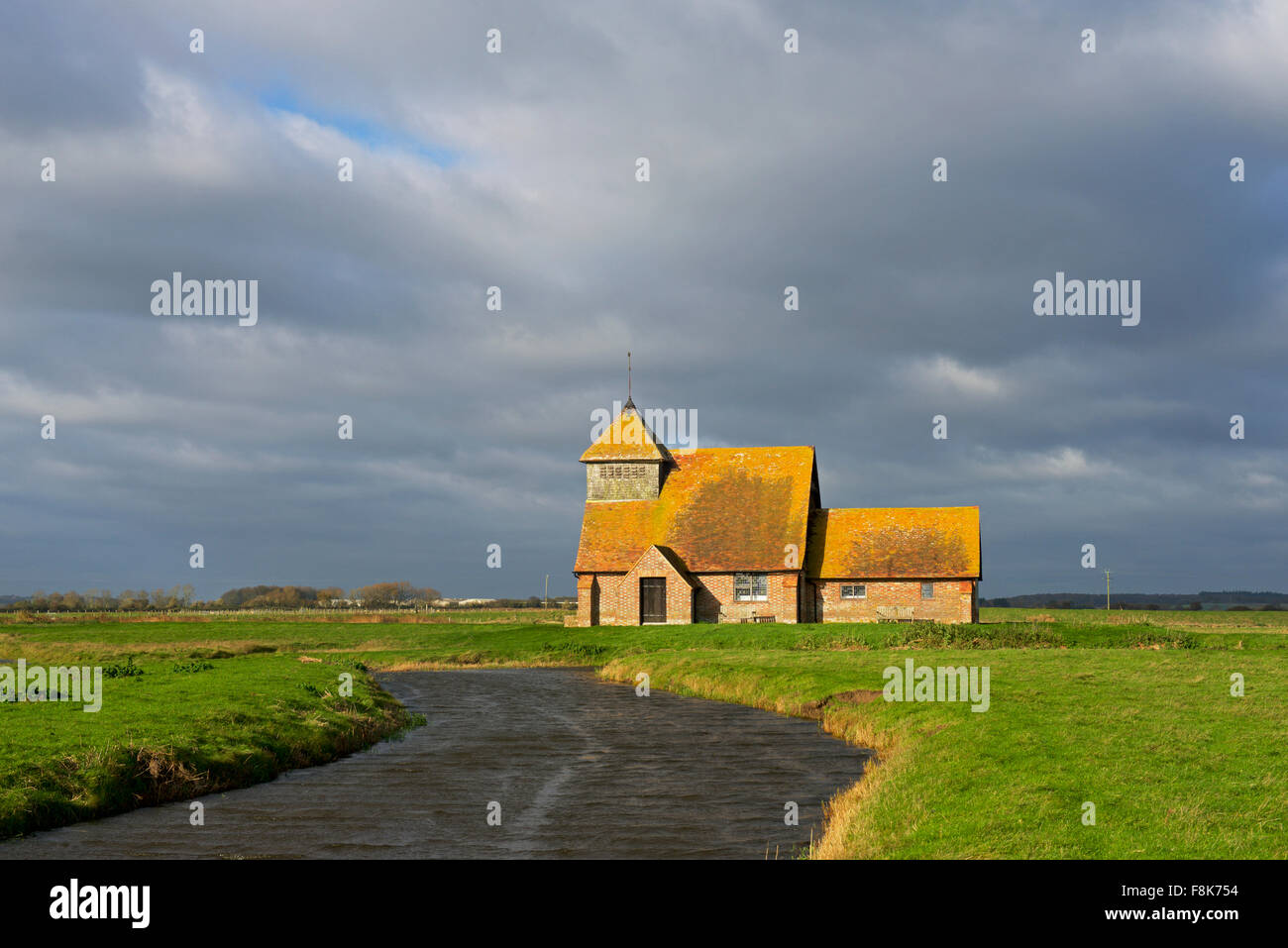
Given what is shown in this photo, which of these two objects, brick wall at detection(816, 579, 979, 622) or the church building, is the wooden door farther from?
brick wall at detection(816, 579, 979, 622)

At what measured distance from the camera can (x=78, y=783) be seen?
65.5 ft

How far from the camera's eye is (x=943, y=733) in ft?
79.2

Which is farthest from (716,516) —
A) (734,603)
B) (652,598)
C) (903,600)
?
(903,600)

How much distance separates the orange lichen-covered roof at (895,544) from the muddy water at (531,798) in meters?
32.9

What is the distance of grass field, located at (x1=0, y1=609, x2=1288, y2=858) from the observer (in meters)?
15.4

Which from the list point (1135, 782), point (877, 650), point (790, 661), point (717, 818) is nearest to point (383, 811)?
point (717, 818)

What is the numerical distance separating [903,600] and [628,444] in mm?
22186

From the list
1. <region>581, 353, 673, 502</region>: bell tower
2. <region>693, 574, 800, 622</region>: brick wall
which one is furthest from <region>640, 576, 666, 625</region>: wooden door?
<region>581, 353, 673, 502</region>: bell tower

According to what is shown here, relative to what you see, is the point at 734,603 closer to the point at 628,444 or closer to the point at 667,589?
the point at 667,589

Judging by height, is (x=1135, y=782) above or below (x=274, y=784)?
above

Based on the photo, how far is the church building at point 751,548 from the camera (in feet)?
219

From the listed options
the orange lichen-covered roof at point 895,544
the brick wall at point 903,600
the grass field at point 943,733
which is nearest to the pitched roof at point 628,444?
the orange lichen-covered roof at point 895,544
